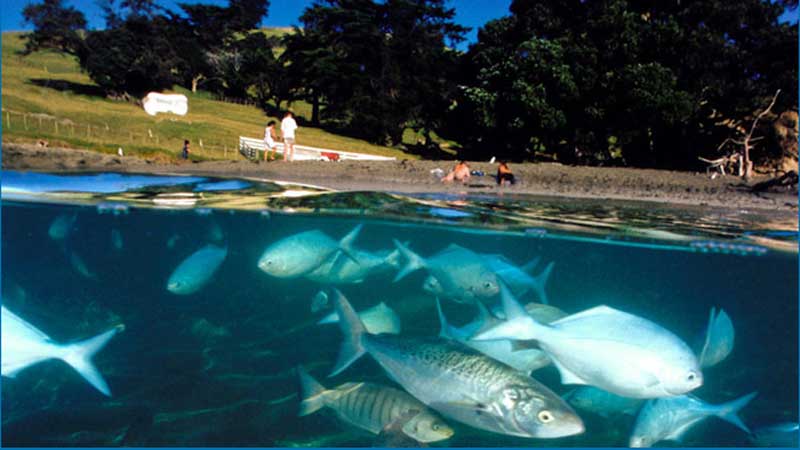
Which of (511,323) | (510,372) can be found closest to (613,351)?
(511,323)

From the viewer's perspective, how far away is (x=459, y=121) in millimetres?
31453

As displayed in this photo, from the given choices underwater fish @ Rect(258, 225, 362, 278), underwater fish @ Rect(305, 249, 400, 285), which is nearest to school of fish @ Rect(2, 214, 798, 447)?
underwater fish @ Rect(258, 225, 362, 278)

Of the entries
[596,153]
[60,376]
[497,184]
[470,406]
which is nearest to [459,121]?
[596,153]

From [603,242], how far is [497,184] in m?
3.99

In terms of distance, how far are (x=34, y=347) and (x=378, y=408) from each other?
274 centimetres

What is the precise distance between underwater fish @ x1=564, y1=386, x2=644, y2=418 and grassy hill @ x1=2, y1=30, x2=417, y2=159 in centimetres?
1564

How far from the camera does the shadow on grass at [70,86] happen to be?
2822 cm

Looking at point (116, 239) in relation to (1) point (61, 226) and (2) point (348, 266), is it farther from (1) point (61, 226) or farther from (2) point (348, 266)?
(2) point (348, 266)

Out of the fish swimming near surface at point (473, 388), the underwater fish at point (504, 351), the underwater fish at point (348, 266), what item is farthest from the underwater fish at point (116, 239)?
the fish swimming near surface at point (473, 388)

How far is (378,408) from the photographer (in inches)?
184

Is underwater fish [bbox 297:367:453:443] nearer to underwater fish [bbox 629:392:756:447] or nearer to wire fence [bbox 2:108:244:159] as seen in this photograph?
underwater fish [bbox 629:392:756:447]

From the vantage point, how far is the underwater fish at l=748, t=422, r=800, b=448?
5586mm

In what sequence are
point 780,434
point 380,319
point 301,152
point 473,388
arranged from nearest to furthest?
point 473,388, point 780,434, point 380,319, point 301,152

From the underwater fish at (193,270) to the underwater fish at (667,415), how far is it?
5.31m
